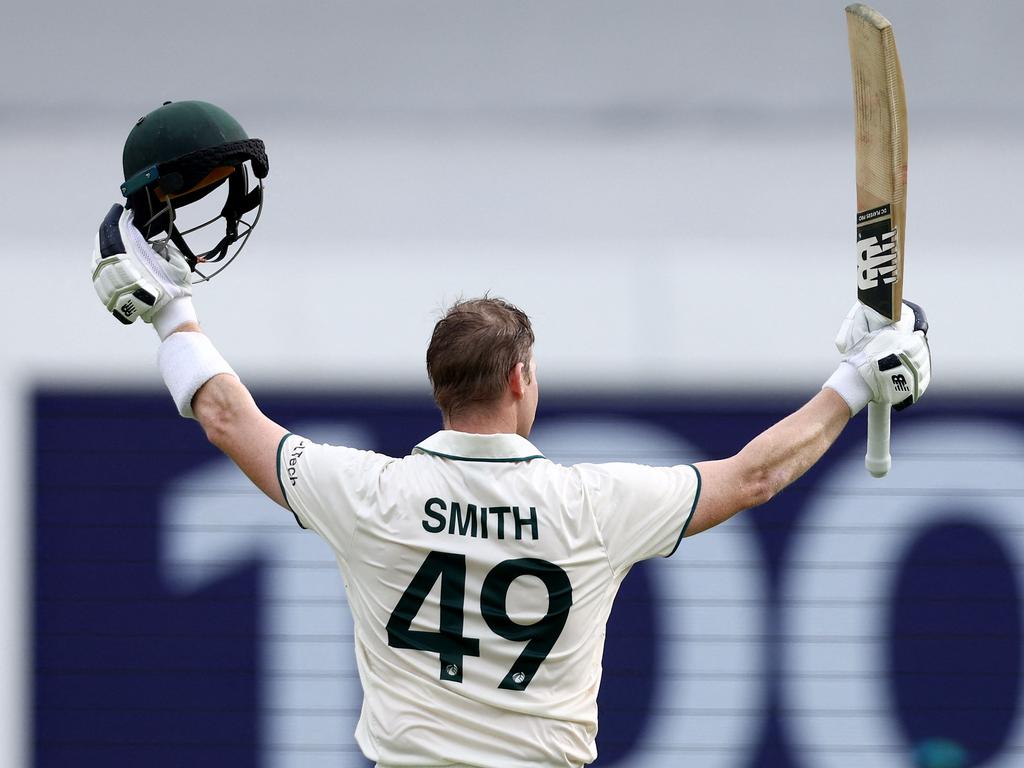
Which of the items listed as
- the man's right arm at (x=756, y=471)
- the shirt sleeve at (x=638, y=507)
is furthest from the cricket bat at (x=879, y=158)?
the shirt sleeve at (x=638, y=507)

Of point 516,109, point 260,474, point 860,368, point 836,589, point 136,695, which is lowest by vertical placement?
point 136,695

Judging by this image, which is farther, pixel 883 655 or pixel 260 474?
pixel 883 655

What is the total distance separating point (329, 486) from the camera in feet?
8.08

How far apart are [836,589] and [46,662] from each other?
9.77 feet

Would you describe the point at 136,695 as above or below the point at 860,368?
below

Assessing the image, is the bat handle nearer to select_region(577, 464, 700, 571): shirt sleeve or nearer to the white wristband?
select_region(577, 464, 700, 571): shirt sleeve

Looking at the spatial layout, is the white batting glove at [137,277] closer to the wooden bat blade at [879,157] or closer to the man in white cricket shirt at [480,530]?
the man in white cricket shirt at [480,530]

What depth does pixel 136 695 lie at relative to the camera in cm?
533

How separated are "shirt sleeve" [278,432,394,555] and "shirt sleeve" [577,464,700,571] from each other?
0.38 meters

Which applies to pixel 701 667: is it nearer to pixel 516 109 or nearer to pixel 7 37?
pixel 516 109

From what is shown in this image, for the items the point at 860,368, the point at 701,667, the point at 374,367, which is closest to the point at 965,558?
the point at 701,667

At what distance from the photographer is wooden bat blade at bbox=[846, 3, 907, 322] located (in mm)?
2646

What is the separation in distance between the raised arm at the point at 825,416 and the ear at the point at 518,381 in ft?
1.15

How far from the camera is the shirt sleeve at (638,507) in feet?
8.08
